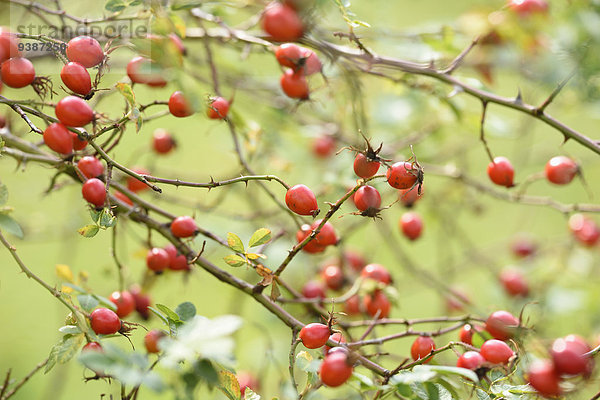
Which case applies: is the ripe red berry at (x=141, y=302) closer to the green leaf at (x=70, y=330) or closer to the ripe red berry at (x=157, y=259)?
the ripe red berry at (x=157, y=259)

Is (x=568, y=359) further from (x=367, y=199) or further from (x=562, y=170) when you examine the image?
(x=562, y=170)

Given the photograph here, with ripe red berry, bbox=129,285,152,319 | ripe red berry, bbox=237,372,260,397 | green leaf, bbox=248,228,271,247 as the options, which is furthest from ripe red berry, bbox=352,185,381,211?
ripe red berry, bbox=237,372,260,397

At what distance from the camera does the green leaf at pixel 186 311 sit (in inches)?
26.7

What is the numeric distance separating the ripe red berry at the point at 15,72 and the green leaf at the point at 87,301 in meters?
0.27

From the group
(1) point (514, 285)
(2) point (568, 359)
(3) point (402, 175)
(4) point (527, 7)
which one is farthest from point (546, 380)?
(1) point (514, 285)

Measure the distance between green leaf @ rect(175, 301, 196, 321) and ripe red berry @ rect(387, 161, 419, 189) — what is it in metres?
0.28

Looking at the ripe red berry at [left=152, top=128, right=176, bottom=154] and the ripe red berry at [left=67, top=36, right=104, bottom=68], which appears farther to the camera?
the ripe red berry at [left=152, top=128, right=176, bottom=154]

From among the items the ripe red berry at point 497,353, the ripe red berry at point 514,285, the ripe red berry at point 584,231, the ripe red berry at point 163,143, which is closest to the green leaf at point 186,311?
the ripe red berry at point 497,353

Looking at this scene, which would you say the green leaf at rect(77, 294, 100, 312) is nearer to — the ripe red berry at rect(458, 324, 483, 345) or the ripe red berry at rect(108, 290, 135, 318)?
the ripe red berry at rect(108, 290, 135, 318)

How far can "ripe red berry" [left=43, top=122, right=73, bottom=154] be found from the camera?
2.21 feet

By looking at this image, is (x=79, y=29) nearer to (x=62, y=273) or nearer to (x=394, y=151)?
(x=62, y=273)

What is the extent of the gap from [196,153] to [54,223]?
3.29ft

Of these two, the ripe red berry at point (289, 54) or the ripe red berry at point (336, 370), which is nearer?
the ripe red berry at point (336, 370)

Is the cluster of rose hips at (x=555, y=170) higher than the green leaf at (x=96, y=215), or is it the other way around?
the cluster of rose hips at (x=555, y=170)
